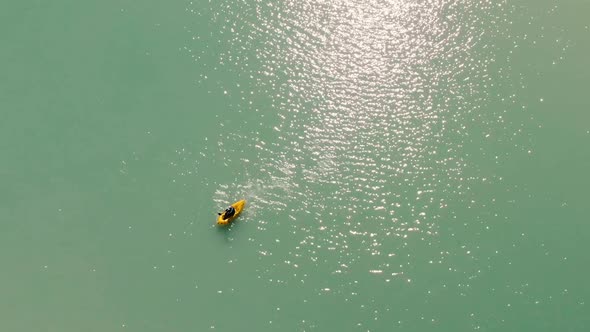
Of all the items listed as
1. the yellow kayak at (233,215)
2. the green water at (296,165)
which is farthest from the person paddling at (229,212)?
the green water at (296,165)

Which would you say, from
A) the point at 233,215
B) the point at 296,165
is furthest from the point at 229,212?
the point at 296,165

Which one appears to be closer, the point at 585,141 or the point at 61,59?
the point at 585,141

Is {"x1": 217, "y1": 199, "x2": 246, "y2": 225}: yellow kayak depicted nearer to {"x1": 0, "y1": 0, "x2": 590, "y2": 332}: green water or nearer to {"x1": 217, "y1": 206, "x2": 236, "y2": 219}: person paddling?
{"x1": 217, "y1": 206, "x2": 236, "y2": 219}: person paddling

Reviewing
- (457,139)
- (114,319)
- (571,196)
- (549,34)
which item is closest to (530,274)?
(571,196)

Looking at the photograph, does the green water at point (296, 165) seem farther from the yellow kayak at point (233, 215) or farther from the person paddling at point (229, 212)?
the person paddling at point (229, 212)

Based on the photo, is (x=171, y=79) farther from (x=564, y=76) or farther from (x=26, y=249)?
(x=564, y=76)

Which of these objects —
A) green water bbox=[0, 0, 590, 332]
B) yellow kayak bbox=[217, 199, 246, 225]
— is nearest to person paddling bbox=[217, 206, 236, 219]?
yellow kayak bbox=[217, 199, 246, 225]
